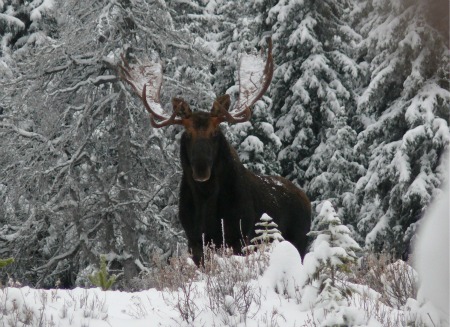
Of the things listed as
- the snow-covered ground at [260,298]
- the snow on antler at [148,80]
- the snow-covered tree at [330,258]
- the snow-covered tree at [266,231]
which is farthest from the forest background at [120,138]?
the snow-covered tree at [330,258]

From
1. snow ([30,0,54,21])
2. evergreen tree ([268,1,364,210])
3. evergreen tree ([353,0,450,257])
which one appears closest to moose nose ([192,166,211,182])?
evergreen tree ([353,0,450,257])

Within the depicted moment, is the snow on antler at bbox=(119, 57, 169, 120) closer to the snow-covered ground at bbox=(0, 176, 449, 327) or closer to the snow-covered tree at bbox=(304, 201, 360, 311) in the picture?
the snow-covered ground at bbox=(0, 176, 449, 327)

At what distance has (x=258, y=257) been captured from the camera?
6578 millimetres

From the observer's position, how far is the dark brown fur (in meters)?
9.84

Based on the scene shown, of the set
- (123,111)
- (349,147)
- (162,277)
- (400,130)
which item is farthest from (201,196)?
(349,147)

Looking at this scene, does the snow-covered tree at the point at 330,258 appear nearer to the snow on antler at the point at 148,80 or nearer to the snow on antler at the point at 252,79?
the snow on antler at the point at 252,79

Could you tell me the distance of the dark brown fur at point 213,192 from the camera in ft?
32.3

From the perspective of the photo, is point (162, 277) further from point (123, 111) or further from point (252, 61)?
point (123, 111)

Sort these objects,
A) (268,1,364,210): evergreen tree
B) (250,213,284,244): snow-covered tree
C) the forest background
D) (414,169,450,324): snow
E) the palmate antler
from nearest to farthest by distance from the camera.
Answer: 1. (414,169,450,324): snow
2. (250,213,284,244): snow-covered tree
3. the palmate antler
4. the forest background
5. (268,1,364,210): evergreen tree

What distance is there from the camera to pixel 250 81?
12039 millimetres

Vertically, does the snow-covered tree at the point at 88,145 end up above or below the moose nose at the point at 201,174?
above

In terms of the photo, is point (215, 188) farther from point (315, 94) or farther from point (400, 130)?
point (315, 94)

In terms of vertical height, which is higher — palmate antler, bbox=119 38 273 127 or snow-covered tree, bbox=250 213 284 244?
palmate antler, bbox=119 38 273 127

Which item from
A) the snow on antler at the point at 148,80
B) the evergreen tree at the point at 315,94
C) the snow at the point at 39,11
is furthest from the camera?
the evergreen tree at the point at 315,94
